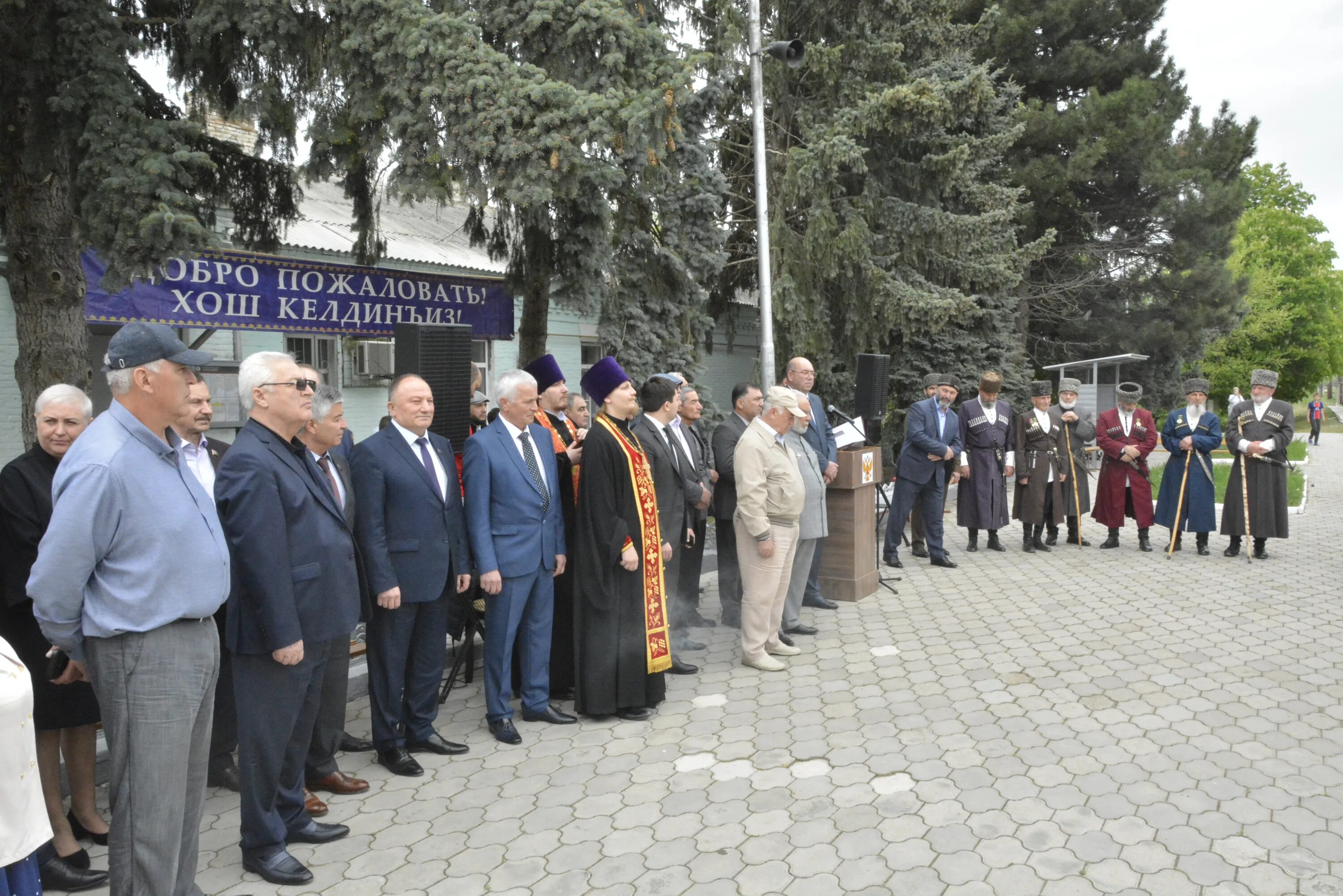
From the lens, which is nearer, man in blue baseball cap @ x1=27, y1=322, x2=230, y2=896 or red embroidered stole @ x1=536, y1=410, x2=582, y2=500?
man in blue baseball cap @ x1=27, y1=322, x2=230, y2=896

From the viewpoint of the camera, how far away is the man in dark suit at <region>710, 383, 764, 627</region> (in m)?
7.21

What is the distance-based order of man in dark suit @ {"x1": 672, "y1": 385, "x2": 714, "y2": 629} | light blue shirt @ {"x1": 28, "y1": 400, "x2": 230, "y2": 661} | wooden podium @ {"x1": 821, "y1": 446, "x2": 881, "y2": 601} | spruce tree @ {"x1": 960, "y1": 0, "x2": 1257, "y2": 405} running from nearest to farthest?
light blue shirt @ {"x1": 28, "y1": 400, "x2": 230, "y2": 661} → man in dark suit @ {"x1": 672, "y1": 385, "x2": 714, "y2": 629} → wooden podium @ {"x1": 821, "y1": 446, "x2": 881, "y2": 601} → spruce tree @ {"x1": 960, "y1": 0, "x2": 1257, "y2": 405}

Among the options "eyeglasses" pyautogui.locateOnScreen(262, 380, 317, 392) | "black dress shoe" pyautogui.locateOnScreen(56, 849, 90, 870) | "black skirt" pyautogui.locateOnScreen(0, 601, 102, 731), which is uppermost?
"eyeglasses" pyautogui.locateOnScreen(262, 380, 317, 392)

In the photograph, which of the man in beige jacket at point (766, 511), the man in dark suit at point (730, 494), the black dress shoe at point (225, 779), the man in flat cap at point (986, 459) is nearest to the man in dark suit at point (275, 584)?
the black dress shoe at point (225, 779)

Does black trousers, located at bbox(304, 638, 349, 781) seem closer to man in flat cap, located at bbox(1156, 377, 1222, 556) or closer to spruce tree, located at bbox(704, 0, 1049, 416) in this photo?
man in flat cap, located at bbox(1156, 377, 1222, 556)

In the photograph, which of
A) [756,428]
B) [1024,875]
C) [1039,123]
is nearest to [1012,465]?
[756,428]

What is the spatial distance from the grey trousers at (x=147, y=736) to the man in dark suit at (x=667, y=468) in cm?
286

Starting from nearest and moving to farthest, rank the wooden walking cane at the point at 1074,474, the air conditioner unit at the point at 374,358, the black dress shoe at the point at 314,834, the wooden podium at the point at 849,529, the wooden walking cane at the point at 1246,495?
the black dress shoe at the point at 314,834, the wooden podium at the point at 849,529, the wooden walking cane at the point at 1246,495, the wooden walking cane at the point at 1074,474, the air conditioner unit at the point at 374,358

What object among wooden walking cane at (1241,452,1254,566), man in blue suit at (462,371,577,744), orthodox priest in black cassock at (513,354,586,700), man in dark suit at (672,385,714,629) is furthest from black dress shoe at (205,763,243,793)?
wooden walking cane at (1241,452,1254,566)

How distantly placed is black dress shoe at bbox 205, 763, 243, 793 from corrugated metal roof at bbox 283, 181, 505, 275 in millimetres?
9783

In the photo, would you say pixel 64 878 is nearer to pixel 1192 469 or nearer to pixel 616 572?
pixel 616 572

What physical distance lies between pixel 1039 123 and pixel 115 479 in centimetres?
2270

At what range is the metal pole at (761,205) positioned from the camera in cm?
1112

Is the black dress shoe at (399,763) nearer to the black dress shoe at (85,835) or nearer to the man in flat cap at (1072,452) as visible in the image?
the black dress shoe at (85,835)
